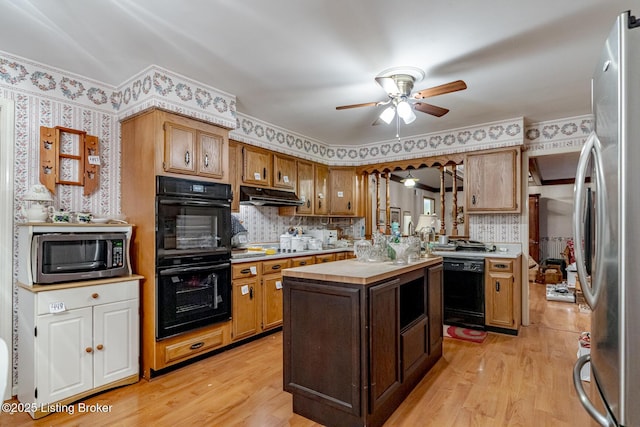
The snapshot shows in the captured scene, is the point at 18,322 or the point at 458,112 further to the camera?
the point at 458,112

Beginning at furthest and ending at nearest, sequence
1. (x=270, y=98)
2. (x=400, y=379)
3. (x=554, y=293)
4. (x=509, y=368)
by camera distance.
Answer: (x=554, y=293), (x=270, y=98), (x=509, y=368), (x=400, y=379)

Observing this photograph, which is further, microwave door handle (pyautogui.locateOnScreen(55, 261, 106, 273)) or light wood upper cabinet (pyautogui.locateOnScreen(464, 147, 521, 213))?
light wood upper cabinet (pyautogui.locateOnScreen(464, 147, 521, 213))

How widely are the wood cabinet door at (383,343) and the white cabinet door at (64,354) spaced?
2.05 meters

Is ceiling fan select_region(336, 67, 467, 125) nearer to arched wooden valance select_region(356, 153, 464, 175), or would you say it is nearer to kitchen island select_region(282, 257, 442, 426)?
kitchen island select_region(282, 257, 442, 426)

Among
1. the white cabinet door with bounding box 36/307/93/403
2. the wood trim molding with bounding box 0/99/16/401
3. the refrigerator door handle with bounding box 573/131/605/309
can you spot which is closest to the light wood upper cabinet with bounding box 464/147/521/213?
the refrigerator door handle with bounding box 573/131/605/309

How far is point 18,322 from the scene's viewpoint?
258cm

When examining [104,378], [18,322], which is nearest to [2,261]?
[18,322]

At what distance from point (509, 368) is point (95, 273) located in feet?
11.5

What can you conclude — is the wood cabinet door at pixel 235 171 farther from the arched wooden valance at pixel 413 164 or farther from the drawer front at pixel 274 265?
the arched wooden valance at pixel 413 164

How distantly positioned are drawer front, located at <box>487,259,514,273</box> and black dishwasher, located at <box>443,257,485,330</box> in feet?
0.31

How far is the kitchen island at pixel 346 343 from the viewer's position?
6.53ft

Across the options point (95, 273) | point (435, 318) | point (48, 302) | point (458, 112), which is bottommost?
point (435, 318)

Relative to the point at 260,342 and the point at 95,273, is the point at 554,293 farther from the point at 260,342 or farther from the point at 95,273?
the point at 95,273

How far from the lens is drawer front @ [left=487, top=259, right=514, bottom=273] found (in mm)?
3949
